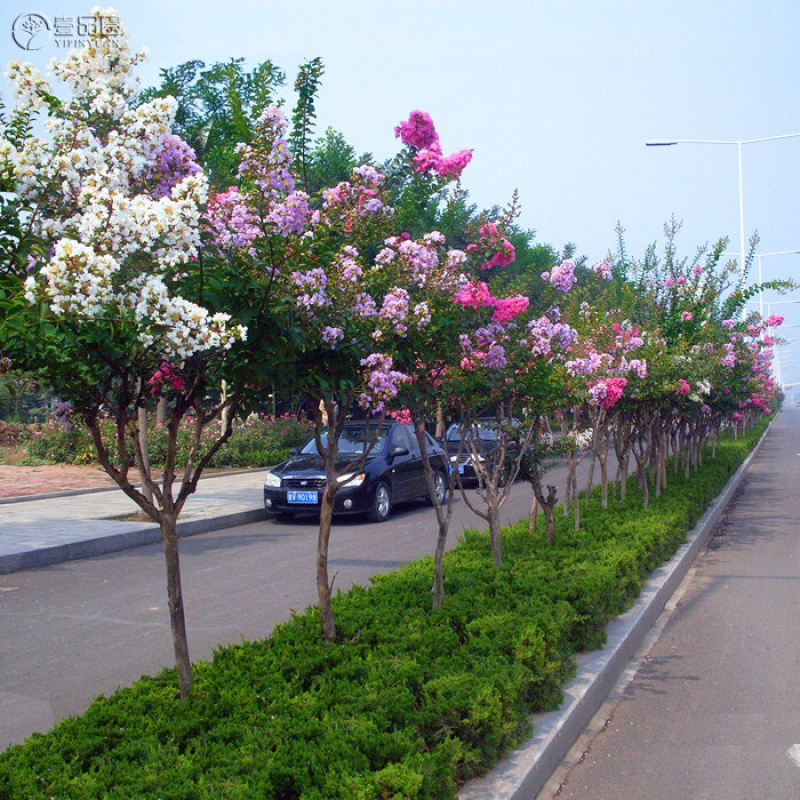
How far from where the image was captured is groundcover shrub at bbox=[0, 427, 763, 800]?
139 inches

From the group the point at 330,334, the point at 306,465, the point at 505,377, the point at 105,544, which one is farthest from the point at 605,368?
the point at 330,334

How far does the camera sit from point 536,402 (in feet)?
26.2

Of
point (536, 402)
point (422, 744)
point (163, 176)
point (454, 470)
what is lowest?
point (422, 744)

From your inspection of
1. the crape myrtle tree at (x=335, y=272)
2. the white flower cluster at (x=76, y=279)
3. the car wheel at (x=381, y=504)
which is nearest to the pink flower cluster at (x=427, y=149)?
the crape myrtle tree at (x=335, y=272)

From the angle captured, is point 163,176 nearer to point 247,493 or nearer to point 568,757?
point 568,757

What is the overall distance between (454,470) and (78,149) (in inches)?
180

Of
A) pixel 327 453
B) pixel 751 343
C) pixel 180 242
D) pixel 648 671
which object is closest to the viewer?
pixel 180 242

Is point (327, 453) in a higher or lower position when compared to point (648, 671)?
higher

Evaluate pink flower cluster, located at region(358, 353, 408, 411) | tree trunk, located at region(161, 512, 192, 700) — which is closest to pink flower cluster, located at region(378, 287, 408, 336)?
pink flower cluster, located at region(358, 353, 408, 411)

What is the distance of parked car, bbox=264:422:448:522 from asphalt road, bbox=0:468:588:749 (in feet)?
1.44

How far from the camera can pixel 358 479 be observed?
1437cm

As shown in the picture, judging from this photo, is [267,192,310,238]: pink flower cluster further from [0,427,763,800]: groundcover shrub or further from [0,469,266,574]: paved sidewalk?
[0,469,266,574]: paved sidewalk

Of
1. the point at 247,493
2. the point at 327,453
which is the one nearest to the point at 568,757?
the point at 327,453

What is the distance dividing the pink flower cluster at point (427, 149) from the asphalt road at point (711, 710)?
3.31 metres
